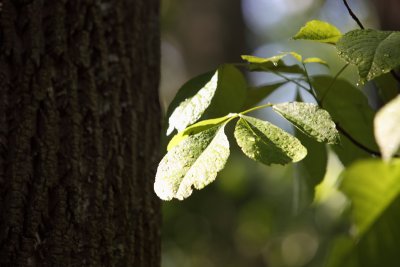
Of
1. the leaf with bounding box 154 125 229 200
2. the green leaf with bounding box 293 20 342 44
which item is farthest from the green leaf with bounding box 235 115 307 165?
the green leaf with bounding box 293 20 342 44

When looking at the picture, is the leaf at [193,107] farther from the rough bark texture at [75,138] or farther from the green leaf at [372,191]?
the green leaf at [372,191]

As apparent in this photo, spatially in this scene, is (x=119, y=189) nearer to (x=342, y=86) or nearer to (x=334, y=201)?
(x=342, y=86)

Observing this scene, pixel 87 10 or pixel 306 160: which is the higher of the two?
pixel 87 10

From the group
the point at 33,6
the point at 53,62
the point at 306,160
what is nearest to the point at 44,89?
the point at 53,62

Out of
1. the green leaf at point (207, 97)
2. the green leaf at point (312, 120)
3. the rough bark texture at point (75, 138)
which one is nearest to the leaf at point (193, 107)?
the green leaf at point (207, 97)

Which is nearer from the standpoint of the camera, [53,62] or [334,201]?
[53,62]

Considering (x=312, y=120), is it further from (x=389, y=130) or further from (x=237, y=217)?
(x=237, y=217)

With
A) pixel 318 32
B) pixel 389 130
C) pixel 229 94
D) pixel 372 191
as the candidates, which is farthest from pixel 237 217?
pixel 389 130
